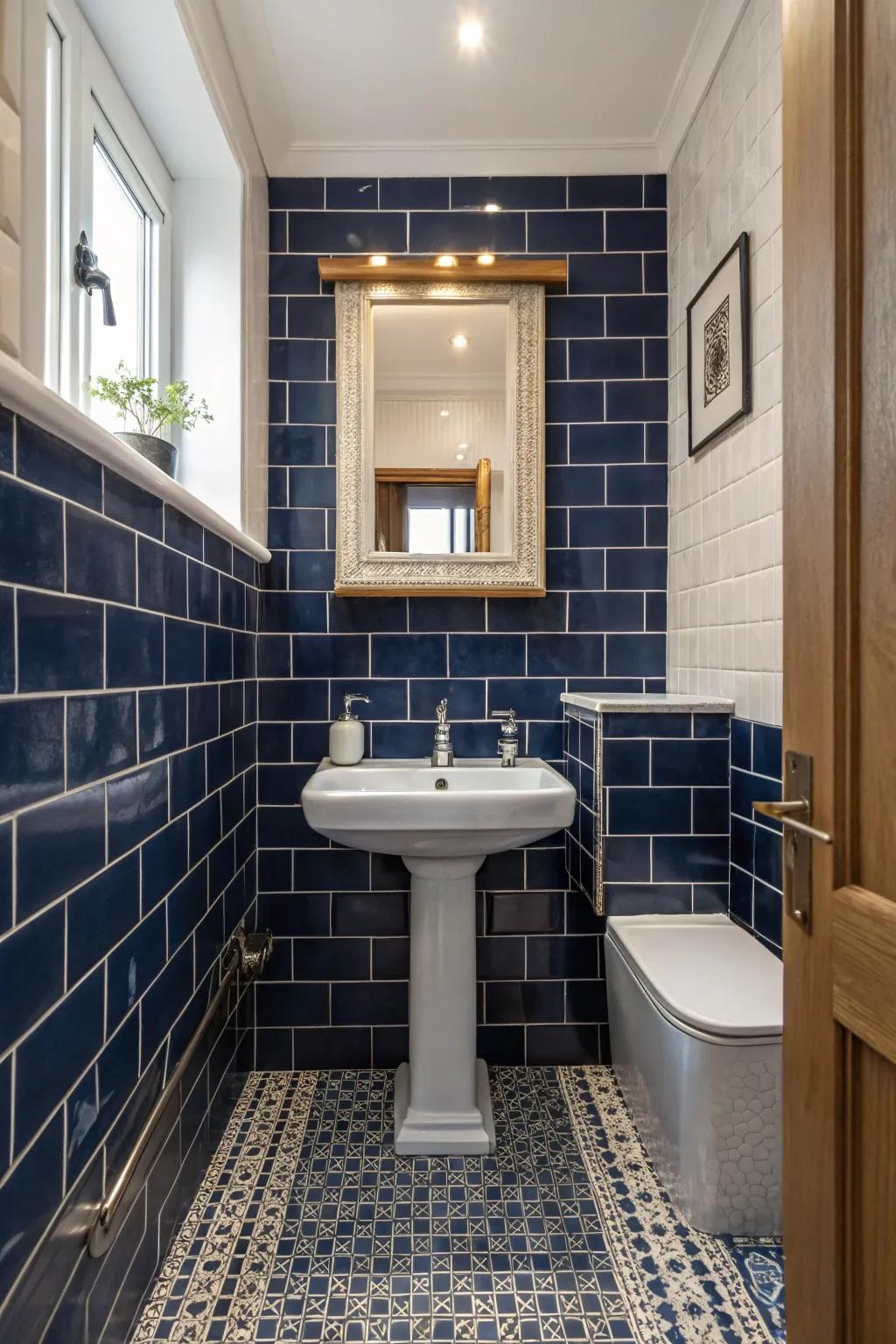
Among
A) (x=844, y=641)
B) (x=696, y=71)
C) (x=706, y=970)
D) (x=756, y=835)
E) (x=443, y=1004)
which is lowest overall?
(x=443, y=1004)

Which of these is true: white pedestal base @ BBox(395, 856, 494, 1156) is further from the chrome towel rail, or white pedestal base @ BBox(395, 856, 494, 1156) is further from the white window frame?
the white window frame

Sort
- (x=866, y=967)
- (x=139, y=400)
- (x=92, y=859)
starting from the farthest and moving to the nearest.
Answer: (x=139, y=400) < (x=92, y=859) < (x=866, y=967)

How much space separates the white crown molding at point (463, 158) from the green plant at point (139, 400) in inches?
34.9

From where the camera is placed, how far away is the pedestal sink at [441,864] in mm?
1537

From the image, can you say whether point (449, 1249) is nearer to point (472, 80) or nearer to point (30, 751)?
point (30, 751)

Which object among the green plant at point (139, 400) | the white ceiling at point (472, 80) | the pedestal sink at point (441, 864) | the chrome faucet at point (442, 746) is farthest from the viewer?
the chrome faucet at point (442, 746)

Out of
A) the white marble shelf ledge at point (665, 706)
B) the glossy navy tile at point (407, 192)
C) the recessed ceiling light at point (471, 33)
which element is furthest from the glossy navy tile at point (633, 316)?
the white marble shelf ledge at point (665, 706)

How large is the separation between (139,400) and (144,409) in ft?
0.19

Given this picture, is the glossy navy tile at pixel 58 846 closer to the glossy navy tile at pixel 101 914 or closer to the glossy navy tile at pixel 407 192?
the glossy navy tile at pixel 101 914

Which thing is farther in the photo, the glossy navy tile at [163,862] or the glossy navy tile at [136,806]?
the glossy navy tile at [163,862]

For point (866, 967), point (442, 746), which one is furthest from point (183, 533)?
point (866, 967)

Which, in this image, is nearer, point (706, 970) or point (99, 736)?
point (99, 736)

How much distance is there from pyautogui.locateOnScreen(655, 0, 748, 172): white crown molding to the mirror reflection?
60 centimetres

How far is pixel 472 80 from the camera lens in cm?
182
